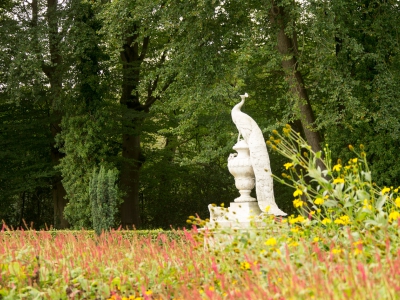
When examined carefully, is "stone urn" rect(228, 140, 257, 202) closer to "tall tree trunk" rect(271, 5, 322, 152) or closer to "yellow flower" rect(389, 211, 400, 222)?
"yellow flower" rect(389, 211, 400, 222)

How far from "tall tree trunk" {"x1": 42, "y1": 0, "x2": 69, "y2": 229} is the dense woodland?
0.20 ft

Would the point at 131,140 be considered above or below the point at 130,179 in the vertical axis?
above

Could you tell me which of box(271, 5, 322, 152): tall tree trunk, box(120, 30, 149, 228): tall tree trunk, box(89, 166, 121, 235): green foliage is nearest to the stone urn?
box(271, 5, 322, 152): tall tree trunk

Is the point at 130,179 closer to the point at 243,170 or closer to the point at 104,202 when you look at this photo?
the point at 104,202

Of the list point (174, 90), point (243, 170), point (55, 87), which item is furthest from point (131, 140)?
point (243, 170)

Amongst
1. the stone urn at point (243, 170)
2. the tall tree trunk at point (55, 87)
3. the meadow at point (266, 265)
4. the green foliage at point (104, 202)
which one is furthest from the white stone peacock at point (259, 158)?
the tall tree trunk at point (55, 87)

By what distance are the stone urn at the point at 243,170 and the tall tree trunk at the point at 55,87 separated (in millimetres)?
10019

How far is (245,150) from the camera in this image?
934cm

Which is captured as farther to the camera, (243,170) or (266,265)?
(243,170)

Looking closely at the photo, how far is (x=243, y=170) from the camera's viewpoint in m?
9.36

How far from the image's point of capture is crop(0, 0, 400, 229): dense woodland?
48.2ft

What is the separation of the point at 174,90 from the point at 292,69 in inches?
131

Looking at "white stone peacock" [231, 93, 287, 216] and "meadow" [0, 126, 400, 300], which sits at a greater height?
"white stone peacock" [231, 93, 287, 216]

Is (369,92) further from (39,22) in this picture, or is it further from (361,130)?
(39,22)
